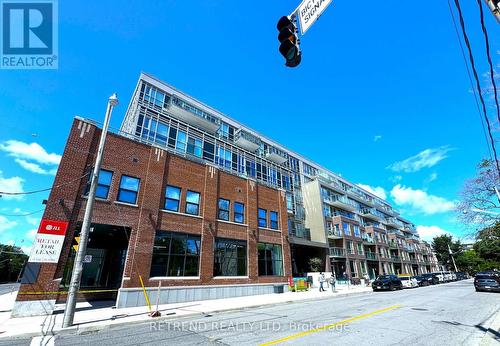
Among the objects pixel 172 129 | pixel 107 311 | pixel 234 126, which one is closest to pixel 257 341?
pixel 107 311

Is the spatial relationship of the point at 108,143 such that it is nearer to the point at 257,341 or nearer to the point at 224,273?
the point at 224,273

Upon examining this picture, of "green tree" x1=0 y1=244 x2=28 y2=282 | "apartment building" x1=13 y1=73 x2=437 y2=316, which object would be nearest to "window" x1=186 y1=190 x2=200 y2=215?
"apartment building" x1=13 y1=73 x2=437 y2=316

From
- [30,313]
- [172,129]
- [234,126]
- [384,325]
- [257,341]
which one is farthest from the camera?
[234,126]

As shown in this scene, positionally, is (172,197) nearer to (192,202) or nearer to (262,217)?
(192,202)

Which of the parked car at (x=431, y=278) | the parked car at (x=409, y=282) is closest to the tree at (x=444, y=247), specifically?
A: the parked car at (x=431, y=278)

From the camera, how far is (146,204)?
52.5ft

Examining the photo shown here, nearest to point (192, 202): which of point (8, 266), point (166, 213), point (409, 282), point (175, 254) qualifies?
point (166, 213)

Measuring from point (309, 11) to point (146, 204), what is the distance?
48.6ft

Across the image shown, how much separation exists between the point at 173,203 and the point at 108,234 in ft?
15.5

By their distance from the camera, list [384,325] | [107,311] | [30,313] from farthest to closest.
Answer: [107,311], [30,313], [384,325]

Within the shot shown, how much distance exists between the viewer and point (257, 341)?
671 centimetres

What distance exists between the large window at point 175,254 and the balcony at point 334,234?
28.8 m

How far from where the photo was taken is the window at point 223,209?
20377 mm

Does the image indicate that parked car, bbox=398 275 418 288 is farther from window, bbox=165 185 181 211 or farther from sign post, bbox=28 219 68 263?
sign post, bbox=28 219 68 263
